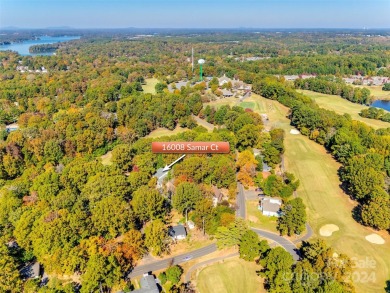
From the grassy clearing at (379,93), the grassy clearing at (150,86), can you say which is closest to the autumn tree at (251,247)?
the grassy clearing at (150,86)

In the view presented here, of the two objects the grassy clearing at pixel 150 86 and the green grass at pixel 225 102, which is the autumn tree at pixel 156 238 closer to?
the green grass at pixel 225 102

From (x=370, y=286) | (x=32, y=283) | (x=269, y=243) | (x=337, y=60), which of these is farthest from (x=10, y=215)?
(x=337, y=60)

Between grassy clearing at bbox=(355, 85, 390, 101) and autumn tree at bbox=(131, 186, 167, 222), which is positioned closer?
autumn tree at bbox=(131, 186, 167, 222)

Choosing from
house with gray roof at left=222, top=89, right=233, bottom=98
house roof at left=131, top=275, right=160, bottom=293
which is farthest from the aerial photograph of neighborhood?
house with gray roof at left=222, top=89, right=233, bottom=98

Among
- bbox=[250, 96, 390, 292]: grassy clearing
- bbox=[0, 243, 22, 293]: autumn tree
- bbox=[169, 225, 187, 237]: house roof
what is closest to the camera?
bbox=[0, 243, 22, 293]: autumn tree

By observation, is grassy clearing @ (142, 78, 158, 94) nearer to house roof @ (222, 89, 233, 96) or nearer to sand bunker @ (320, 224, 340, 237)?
house roof @ (222, 89, 233, 96)
